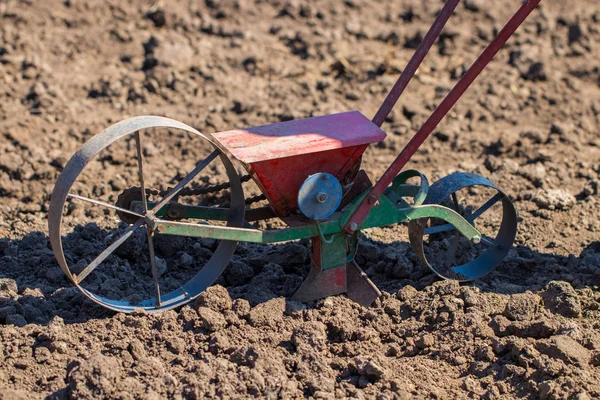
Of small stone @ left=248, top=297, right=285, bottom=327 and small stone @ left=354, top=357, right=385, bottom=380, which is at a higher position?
small stone @ left=248, top=297, right=285, bottom=327

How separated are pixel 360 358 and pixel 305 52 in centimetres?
450

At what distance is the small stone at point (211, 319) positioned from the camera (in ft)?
15.2

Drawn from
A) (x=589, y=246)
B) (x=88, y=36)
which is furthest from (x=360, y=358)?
(x=88, y=36)

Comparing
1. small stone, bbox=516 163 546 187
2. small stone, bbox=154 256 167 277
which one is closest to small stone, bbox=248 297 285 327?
small stone, bbox=154 256 167 277

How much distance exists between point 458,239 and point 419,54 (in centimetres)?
119

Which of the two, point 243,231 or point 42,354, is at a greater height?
point 243,231

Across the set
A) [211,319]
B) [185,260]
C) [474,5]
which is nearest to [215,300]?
[211,319]

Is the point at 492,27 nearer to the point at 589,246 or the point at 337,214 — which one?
the point at 589,246

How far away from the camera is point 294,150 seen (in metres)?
4.54

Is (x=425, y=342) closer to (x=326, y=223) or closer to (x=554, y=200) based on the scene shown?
(x=326, y=223)

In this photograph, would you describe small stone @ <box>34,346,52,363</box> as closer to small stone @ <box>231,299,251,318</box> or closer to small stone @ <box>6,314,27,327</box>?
small stone @ <box>6,314,27,327</box>

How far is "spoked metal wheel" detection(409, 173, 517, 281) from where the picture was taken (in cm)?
503

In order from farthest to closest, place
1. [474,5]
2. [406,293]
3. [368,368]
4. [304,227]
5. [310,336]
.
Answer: [474,5] < [406,293] < [304,227] < [310,336] < [368,368]

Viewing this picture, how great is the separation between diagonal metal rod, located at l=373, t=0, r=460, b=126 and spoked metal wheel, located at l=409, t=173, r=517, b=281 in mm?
583
